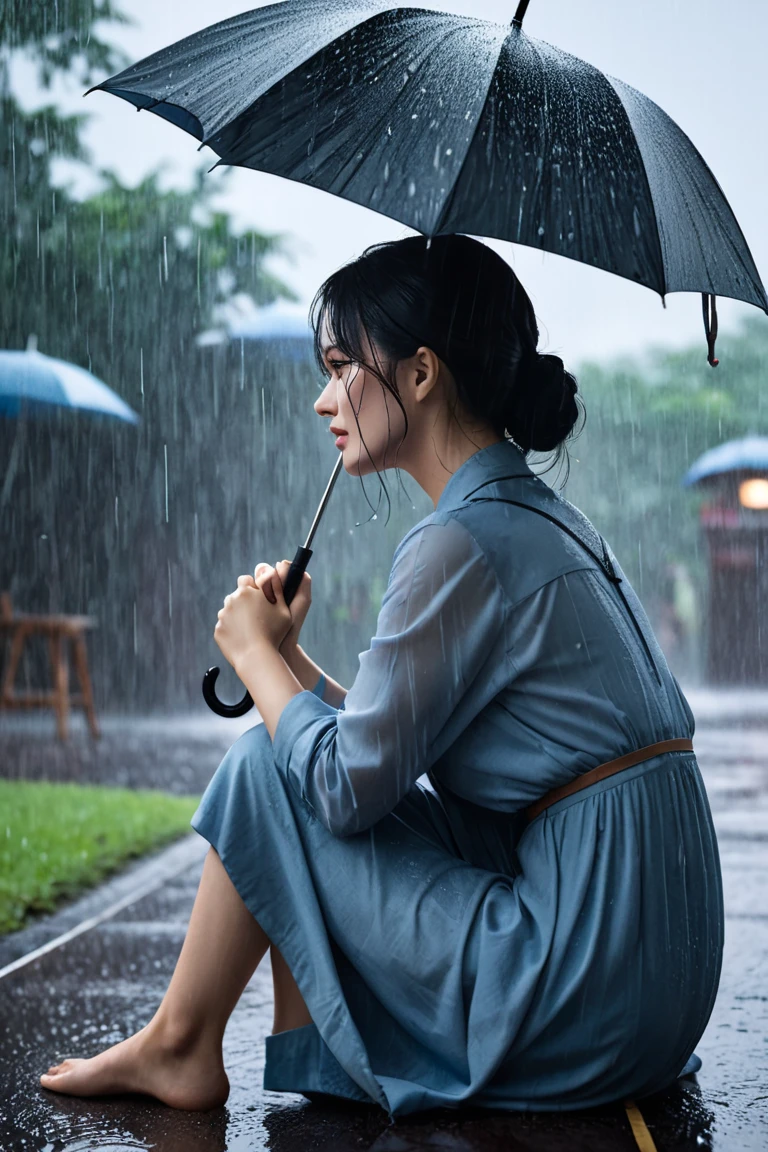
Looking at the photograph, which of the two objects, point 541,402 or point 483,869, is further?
point 541,402

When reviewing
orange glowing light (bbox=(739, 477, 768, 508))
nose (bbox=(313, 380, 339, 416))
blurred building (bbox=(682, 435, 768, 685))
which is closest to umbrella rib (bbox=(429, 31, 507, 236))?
nose (bbox=(313, 380, 339, 416))

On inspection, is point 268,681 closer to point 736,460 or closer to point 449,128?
point 449,128

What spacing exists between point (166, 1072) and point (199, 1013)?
132 millimetres

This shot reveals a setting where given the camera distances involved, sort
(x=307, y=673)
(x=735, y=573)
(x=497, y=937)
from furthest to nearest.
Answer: (x=735, y=573), (x=307, y=673), (x=497, y=937)

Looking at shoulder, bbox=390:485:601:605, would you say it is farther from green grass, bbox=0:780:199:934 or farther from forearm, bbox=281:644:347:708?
green grass, bbox=0:780:199:934

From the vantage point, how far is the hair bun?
6.51 feet

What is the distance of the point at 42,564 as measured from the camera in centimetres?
1259

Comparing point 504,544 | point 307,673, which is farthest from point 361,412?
point 307,673

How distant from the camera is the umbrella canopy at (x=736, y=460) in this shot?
54.4 ft

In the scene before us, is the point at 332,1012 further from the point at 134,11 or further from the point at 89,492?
the point at 89,492

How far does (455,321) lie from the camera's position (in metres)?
1.91

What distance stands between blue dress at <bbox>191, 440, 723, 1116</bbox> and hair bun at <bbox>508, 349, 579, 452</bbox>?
0.71ft

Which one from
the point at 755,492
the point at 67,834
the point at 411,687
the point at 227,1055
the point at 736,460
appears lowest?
the point at 755,492

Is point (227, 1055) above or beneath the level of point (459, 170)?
beneath
